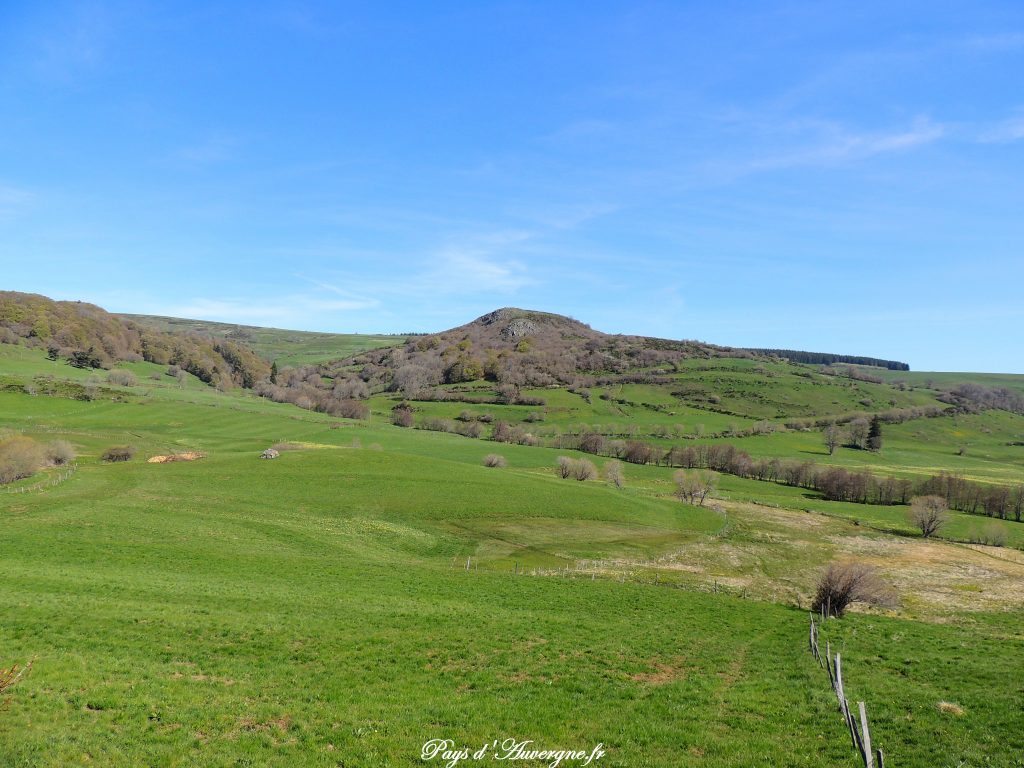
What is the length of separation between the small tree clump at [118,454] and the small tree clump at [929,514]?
408 feet

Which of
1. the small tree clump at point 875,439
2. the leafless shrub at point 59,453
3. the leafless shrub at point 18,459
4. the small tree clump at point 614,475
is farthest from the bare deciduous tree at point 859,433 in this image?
the leafless shrub at point 18,459

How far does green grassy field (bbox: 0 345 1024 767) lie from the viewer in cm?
1600

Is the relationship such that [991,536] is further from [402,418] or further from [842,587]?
[402,418]

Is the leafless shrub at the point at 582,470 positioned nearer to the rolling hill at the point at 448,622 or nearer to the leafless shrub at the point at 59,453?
the rolling hill at the point at 448,622

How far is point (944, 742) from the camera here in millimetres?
15750

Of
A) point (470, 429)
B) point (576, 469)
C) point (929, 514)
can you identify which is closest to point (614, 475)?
point (576, 469)

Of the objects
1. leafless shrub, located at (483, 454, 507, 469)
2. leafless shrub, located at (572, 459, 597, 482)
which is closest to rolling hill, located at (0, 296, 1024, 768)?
leafless shrub, located at (483, 454, 507, 469)

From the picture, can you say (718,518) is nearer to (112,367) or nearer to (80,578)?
(80,578)

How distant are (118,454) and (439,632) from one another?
7820 centimetres

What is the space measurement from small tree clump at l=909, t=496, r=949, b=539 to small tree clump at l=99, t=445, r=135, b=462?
125 meters

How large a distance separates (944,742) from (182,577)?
38.3 metres

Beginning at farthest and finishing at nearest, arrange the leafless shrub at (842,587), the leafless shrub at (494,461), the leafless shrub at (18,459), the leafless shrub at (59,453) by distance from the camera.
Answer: the leafless shrub at (494,461)
the leafless shrub at (59,453)
the leafless shrub at (18,459)
the leafless shrub at (842,587)

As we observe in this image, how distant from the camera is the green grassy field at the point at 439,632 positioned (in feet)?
52.5

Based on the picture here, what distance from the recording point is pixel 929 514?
89.8m
